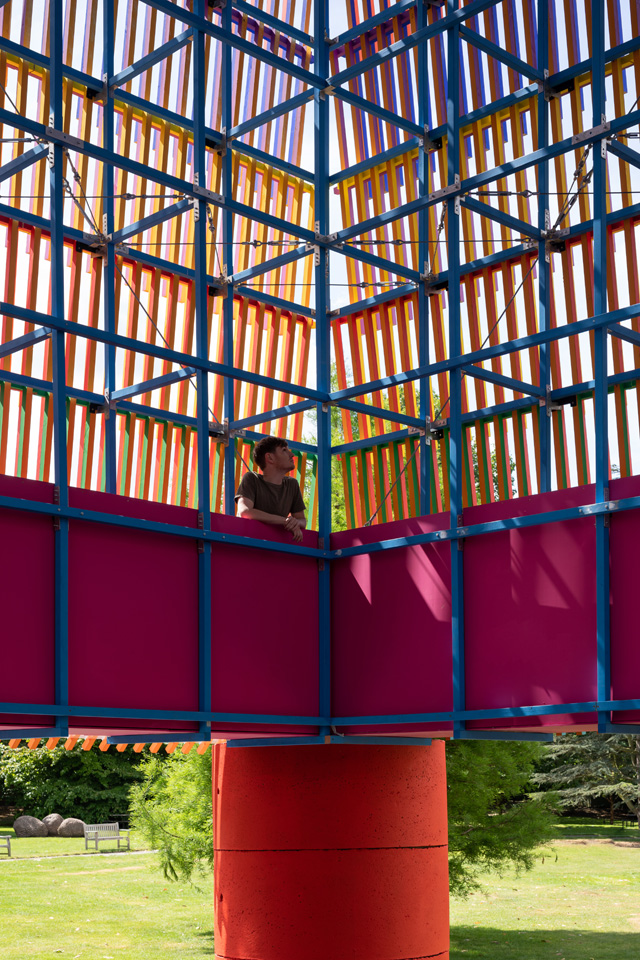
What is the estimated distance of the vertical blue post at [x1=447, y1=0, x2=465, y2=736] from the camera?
314 inches

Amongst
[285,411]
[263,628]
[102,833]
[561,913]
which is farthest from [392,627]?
[102,833]

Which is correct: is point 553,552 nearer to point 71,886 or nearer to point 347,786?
point 347,786

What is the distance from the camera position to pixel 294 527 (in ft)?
28.6

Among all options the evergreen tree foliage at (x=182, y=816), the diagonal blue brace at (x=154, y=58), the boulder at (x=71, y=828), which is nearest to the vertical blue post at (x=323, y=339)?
the diagonal blue brace at (x=154, y=58)

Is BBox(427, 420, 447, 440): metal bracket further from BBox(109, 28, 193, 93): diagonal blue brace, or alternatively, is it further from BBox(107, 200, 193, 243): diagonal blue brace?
BBox(109, 28, 193, 93): diagonal blue brace

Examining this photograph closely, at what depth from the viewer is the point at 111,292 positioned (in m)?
10.6

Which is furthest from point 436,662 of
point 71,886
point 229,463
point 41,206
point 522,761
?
point 71,886

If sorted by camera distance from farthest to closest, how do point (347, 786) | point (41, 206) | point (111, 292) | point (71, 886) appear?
point (71, 886), point (41, 206), point (111, 292), point (347, 786)

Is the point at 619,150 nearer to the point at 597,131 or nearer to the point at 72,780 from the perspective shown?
the point at 597,131

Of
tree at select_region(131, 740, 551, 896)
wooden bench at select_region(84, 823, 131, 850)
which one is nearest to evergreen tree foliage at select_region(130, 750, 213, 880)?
tree at select_region(131, 740, 551, 896)

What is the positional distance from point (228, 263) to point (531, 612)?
6.12 meters

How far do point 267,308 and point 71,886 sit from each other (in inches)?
664

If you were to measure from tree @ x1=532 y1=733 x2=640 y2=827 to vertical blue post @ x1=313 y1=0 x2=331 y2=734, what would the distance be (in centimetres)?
2619

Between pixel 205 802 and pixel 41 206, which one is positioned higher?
pixel 41 206
